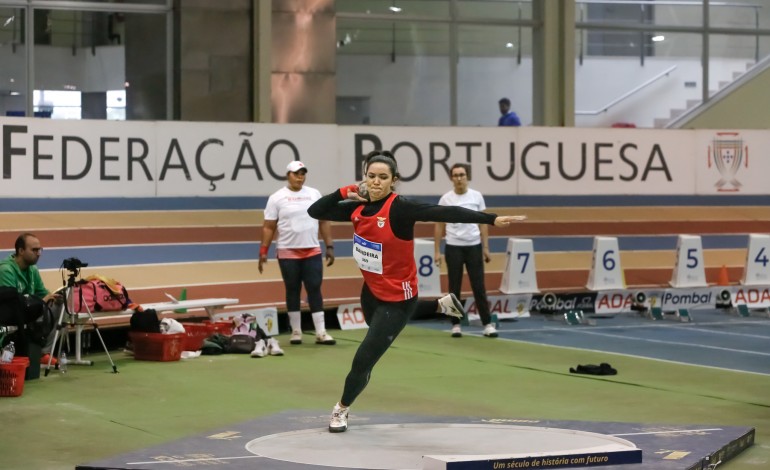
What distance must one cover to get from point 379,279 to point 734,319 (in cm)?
1005

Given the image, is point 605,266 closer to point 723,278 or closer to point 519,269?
point 519,269

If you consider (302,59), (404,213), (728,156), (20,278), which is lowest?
(20,278)

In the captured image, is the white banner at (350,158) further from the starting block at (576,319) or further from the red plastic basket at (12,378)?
the red plastic basket at (12,378)

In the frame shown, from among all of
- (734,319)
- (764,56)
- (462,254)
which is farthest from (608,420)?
(764,56)

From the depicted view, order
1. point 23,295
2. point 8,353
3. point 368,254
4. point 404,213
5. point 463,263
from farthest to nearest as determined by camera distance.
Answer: point 463,263 → point 23,295 → point 8,353 → point 368,254 → point 404,213

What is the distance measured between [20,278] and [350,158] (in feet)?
18.4

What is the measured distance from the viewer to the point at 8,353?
1136 cm

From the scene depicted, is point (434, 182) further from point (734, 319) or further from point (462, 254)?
point (734, 319)

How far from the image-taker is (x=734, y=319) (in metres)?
17.8

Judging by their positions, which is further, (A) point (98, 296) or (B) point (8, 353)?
(A) point (98, 296)

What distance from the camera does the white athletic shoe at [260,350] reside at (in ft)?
45.5

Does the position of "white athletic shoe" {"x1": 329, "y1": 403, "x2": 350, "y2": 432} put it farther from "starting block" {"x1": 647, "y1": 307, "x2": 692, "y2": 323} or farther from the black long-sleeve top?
"starting block" {"x1": 647, "y1": 307, "x2": 692, "y2": 323}

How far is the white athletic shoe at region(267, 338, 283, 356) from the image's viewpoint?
14.0 metres

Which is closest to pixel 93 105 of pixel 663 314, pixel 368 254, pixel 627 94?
pixel 663 314
